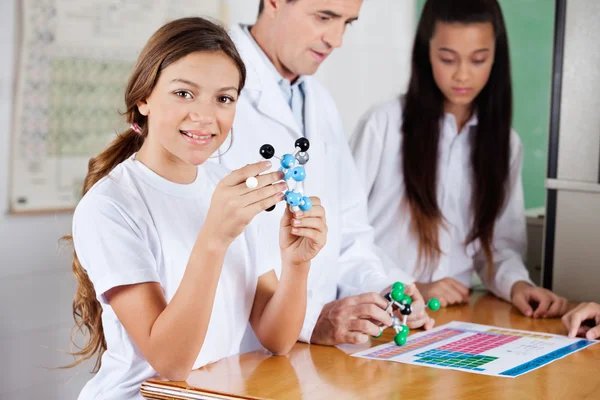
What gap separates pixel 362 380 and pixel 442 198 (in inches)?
44.1

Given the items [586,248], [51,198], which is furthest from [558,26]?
[51,198]

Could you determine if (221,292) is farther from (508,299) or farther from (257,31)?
(508,299)

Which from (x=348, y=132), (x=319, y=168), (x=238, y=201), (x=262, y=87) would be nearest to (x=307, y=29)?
(x=262, y=87)

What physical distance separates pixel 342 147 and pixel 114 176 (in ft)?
2.88

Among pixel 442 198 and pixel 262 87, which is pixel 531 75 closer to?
pixel 442 198

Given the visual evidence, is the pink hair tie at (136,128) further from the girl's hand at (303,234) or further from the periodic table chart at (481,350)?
the periodic table chart at (481,350)

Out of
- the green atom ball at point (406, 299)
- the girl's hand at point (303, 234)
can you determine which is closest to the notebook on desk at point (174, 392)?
the girl's hand at point (303, 234)

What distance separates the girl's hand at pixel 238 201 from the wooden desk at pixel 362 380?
0.27 meters

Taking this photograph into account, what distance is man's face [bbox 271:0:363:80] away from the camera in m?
2.02

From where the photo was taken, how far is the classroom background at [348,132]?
241cm

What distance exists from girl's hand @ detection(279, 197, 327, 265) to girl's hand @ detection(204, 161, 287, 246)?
126 mm

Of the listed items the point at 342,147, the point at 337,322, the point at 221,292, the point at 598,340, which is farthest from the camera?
the point at 342,147

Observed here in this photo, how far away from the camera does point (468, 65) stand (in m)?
2.42

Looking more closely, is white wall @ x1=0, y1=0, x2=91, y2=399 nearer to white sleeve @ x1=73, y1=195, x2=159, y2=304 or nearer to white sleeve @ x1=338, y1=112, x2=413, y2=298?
white sleeve @ x1=338, y1=112, x2=413, y2=298
